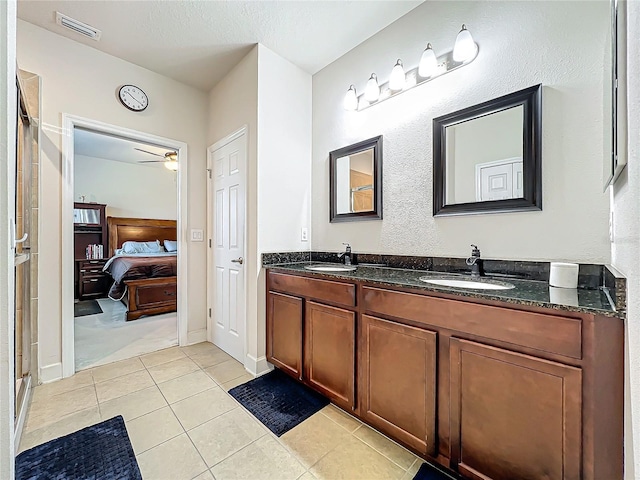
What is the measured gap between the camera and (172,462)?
54.6 inches

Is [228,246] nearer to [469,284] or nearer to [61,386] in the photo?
[61,386]

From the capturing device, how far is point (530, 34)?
1.47 metres

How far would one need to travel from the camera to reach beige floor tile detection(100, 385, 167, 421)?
1.78 meters

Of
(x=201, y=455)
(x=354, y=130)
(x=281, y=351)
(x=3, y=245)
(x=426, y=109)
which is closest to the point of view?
(x=3, y=245)

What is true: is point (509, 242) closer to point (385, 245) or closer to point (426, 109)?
point (385, 245)

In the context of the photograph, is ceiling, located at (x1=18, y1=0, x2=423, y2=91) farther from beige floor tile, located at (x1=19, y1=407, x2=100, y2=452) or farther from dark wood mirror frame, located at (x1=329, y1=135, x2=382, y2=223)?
beige floor tile, located at (x1=19, y1=407, x2=100, y2=452)

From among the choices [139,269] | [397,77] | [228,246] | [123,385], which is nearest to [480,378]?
[397,77]

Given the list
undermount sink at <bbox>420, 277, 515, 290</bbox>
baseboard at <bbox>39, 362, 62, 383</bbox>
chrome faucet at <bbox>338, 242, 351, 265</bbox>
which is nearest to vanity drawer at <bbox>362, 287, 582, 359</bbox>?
undermount sink at <bbox>420, 277, 515, 290</bbox>

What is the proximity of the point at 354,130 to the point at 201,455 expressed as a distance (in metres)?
2.39

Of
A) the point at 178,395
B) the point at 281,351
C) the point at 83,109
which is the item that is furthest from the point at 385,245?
the point at 83,109

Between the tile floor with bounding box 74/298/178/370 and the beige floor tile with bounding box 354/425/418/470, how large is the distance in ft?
7.30

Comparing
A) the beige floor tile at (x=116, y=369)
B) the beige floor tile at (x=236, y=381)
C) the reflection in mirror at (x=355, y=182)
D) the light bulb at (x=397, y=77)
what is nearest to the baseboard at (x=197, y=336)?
the beige floor tile at (x=116, y=369)

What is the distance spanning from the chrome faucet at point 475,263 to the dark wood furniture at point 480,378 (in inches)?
19.8

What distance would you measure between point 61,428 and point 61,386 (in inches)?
25.5
